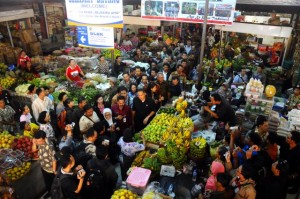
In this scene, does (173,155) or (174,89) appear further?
(174,89)

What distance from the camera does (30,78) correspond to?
29.2ft

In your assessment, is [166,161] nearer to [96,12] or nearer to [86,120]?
[86,120]

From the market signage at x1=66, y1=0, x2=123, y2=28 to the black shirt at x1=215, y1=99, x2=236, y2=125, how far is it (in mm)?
3089

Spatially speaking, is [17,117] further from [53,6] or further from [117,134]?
[53,6]

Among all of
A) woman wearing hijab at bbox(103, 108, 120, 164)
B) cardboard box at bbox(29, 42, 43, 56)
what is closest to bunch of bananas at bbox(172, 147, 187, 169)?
woman wearing hijab at bbox(103, 108, 120, 164)

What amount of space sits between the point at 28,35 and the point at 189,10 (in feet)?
29.4

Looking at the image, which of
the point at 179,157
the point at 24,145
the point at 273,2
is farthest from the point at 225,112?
the point at 24,145

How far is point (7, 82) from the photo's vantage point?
826 centimetres

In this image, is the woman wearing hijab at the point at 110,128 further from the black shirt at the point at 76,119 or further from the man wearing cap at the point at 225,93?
the man wearing cap at the point at 225,93

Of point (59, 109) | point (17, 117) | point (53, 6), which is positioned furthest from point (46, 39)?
point (59, 109)

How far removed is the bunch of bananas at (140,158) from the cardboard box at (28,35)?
10.3 meters

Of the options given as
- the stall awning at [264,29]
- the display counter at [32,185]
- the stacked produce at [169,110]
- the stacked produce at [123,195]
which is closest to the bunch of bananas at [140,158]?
the stacked produce at [123,195]

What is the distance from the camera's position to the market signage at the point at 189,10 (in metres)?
6.78

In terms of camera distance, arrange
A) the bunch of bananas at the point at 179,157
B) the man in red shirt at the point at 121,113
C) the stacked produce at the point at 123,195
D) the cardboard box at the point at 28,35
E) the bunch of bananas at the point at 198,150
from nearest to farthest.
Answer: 1. the stacked produce at the point at 123,195
2. the bunch of bananas at the point at 179,157
3. the bunch of bananas at the point at 198,150
4. the man in red shirt at the point at 121,113
5. the cardboard box at the point at 28,35
